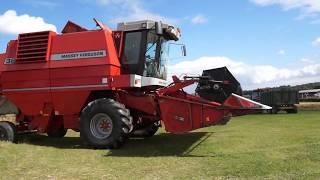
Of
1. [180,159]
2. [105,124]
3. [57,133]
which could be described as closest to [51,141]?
[57,133]

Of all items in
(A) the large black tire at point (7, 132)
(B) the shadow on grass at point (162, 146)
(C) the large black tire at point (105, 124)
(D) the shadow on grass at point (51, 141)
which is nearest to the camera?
(B) the shadow on grass at point (162, 146)

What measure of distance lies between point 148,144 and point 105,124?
4.84ft

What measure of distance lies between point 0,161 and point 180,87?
5261mm

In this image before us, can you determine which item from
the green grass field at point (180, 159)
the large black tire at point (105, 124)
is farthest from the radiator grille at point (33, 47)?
the green grass field at point (180, 159)

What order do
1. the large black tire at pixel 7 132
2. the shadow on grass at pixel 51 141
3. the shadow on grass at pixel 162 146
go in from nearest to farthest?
the shadow on grass at pixel 162 146, the shadow on grass at pixel 51 141, the large black tire at pixel 7 132

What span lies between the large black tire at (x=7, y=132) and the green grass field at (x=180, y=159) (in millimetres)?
1098

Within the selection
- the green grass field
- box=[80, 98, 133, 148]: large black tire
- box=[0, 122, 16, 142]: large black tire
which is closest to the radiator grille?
box=[0, 122, 16, 142]: large black tire

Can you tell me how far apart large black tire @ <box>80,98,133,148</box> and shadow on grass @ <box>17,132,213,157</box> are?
379 millimetres

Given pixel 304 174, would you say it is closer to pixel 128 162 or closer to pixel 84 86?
pixel 128 162

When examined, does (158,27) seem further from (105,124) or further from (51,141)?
(51,141)

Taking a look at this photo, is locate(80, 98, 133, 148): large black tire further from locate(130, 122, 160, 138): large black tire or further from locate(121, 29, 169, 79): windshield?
locate(130, 122, 160, 138): large black tire

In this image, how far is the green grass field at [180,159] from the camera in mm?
9016

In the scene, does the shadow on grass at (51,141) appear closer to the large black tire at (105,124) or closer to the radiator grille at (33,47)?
the large black tire at (105,124)

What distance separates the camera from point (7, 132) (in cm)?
1476
